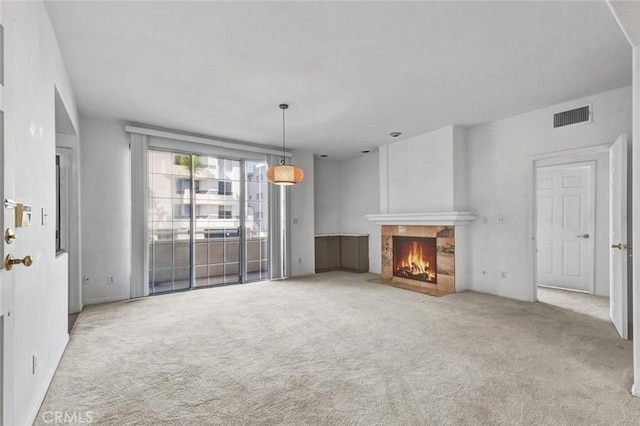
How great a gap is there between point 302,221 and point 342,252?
1484mm

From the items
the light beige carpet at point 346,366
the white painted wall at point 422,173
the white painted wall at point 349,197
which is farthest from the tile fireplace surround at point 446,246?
the white painted wall at point 349,197

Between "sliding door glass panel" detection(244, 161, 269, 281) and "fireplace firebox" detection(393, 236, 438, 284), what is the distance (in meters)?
2.64

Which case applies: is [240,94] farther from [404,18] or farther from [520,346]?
[520,346]

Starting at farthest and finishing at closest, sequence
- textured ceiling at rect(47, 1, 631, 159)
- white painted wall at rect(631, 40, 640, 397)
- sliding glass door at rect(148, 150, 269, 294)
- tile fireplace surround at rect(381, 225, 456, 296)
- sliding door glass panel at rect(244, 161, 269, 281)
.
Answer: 1. sliding door glass panel at rect(244, 161, 269, 281)
2. sliding glass door at rect(148, 150, 269, 294)
3. tile fireplace surround at rect(381, 225, 456, 296)
4. textured ceiling at rect(47, 1, 631, 159)
5. white painted wall at rect(631, 40, 640, 397)

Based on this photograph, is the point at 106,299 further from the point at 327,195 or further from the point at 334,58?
the point at 327,195

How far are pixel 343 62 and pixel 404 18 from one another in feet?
2.65

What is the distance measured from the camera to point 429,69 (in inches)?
133

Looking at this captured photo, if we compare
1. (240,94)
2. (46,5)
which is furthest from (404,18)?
(46,5)

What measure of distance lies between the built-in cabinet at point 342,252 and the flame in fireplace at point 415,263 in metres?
1.24

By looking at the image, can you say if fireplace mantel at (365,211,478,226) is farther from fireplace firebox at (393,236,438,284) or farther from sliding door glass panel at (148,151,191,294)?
sliding door glass panel at (148,151,191,294)

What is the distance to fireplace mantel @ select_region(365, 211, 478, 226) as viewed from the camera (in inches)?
206

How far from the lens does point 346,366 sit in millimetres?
2639

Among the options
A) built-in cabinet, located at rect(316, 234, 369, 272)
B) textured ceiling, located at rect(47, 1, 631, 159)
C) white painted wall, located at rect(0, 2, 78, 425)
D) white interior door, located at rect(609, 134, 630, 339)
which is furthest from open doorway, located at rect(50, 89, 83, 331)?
white interior door, located at rect(609, 134, 630, 339)

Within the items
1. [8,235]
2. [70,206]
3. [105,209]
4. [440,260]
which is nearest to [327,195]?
[440,260]
